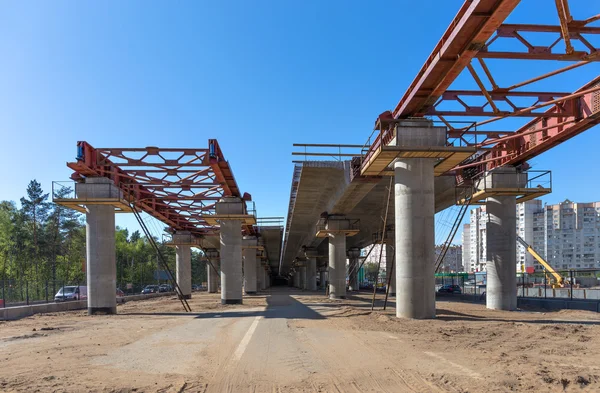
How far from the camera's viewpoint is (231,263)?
98.5 feet

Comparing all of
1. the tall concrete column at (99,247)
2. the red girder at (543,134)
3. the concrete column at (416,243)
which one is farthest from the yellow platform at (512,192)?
the tall concrete column at (99,247)

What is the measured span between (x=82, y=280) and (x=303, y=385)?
69.4 metres

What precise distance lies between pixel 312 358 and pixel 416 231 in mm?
7763

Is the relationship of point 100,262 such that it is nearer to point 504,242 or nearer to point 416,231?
point 416,231

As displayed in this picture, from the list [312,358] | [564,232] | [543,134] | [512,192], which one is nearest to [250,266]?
[512,192]

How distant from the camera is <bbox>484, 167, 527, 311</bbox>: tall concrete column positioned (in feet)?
70.4

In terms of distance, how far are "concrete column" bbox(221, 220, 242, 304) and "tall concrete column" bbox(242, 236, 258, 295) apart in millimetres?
17129

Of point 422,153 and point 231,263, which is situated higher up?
point 422,153

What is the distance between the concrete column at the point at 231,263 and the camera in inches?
1161

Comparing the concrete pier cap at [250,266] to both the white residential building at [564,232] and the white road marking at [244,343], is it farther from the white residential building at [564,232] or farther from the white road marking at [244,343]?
the white residential building at [564,232]

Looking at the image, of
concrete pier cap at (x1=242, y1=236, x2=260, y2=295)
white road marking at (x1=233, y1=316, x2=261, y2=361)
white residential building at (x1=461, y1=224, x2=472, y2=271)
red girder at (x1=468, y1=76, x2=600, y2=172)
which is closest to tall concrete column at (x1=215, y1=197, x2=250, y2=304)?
white road marking at (x1=233, y1=316, x2=261, y2=361)

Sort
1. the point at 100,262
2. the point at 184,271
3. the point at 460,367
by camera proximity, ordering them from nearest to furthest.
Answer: the point at 460,367 < the point at 100,262 < the point at 184,271

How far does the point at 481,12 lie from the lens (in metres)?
9.91

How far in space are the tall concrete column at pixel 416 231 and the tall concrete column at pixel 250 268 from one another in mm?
33236
